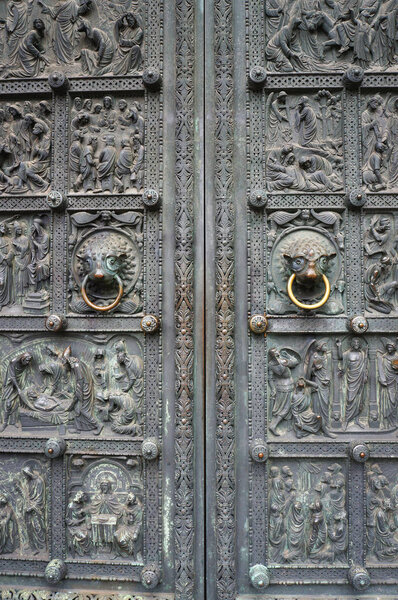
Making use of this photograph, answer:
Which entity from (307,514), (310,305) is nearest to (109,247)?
(310,305)

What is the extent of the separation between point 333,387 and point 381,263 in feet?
3.14

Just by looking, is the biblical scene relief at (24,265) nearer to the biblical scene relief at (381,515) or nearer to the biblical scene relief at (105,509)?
the biblical scene relief at (105,509)

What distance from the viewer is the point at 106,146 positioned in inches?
116

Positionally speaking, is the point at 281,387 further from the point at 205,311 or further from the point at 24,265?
the point at 24,265

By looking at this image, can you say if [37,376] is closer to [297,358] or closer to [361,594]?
[297,358]

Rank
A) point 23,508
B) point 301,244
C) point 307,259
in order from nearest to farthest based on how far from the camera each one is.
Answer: point 307,259 < point 301,244 < point 23,508

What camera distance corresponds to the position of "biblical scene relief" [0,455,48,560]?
2.91 m

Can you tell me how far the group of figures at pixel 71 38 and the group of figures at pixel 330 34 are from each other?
102cm

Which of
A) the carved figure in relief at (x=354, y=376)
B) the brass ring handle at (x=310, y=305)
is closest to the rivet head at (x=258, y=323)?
the brass ring handle at (x=310, y=305)

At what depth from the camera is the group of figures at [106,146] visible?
2918mm

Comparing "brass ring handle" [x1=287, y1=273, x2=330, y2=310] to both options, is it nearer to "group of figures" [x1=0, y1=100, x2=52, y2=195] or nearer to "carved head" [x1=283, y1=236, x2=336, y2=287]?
Result: "carved head" [x1=283, y1=236, x2=336, y2=287]

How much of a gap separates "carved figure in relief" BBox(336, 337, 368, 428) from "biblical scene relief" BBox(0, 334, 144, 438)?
1.47 metres

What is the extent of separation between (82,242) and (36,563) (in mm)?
2363

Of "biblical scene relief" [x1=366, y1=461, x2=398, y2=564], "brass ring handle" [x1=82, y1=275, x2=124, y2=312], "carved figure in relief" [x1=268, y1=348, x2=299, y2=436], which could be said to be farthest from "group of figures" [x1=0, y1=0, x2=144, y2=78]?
"biblical scene relief" [x1=366, y1=461, x2=398, y2=564]
